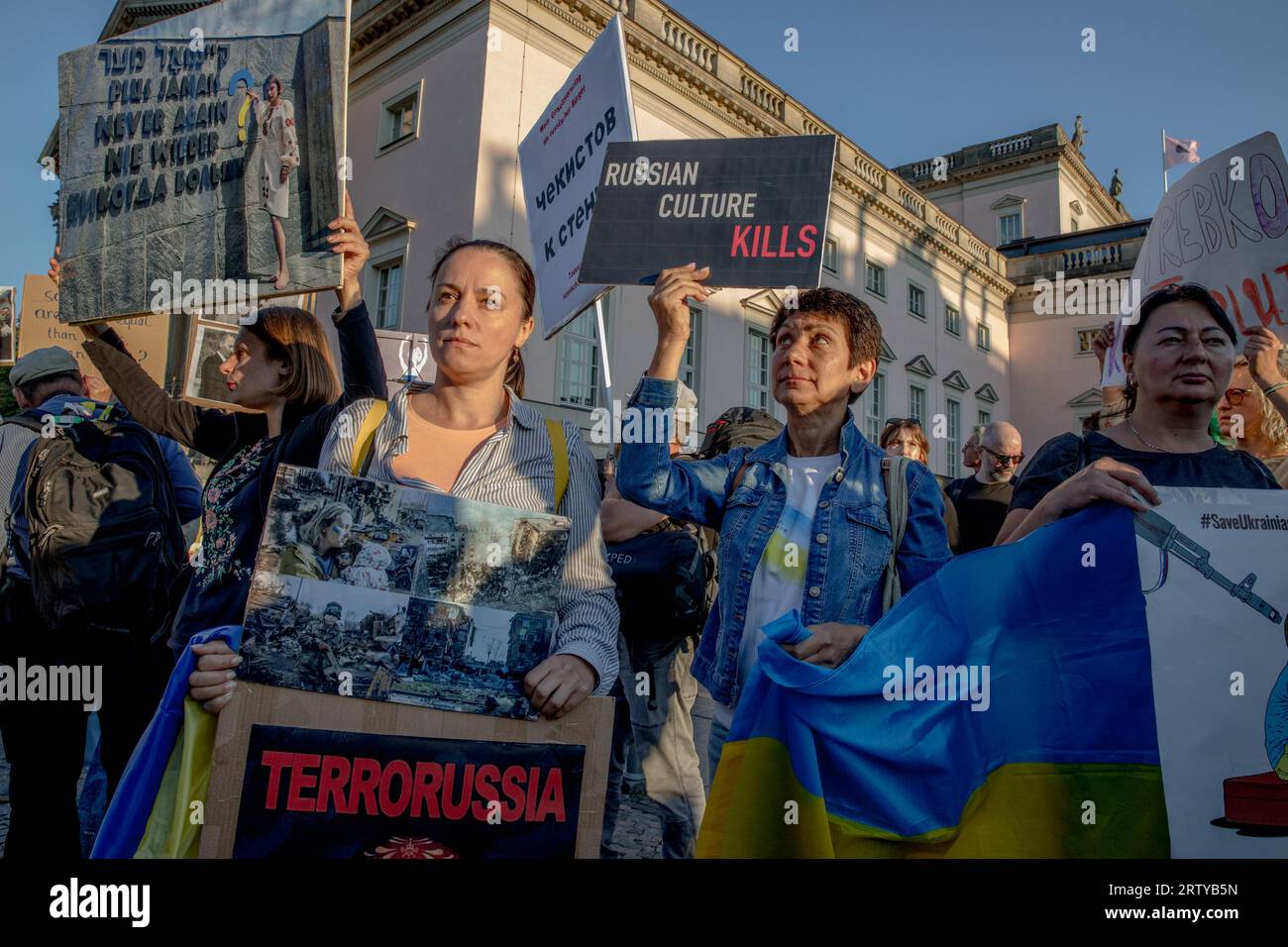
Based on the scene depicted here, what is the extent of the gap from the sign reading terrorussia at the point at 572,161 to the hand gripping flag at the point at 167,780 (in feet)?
7.98

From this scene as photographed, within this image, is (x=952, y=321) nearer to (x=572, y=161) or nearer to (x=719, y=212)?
(x=572, y=161)

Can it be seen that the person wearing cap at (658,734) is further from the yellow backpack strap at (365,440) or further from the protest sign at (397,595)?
the protest sign at (397,595)

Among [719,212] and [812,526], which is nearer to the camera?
[812,526]

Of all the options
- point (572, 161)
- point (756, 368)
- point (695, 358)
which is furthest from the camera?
point (756, 368)

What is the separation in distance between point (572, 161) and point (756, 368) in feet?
52.3

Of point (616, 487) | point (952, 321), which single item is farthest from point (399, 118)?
point (952, 321)

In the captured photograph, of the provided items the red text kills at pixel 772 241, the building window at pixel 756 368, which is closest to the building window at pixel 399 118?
the building window at pixel 756 368

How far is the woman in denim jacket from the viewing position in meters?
2.23

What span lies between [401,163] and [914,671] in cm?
1720

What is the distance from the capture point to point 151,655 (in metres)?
2.70

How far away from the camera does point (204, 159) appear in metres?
2.93

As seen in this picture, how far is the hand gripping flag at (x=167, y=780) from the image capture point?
5.44 ft
